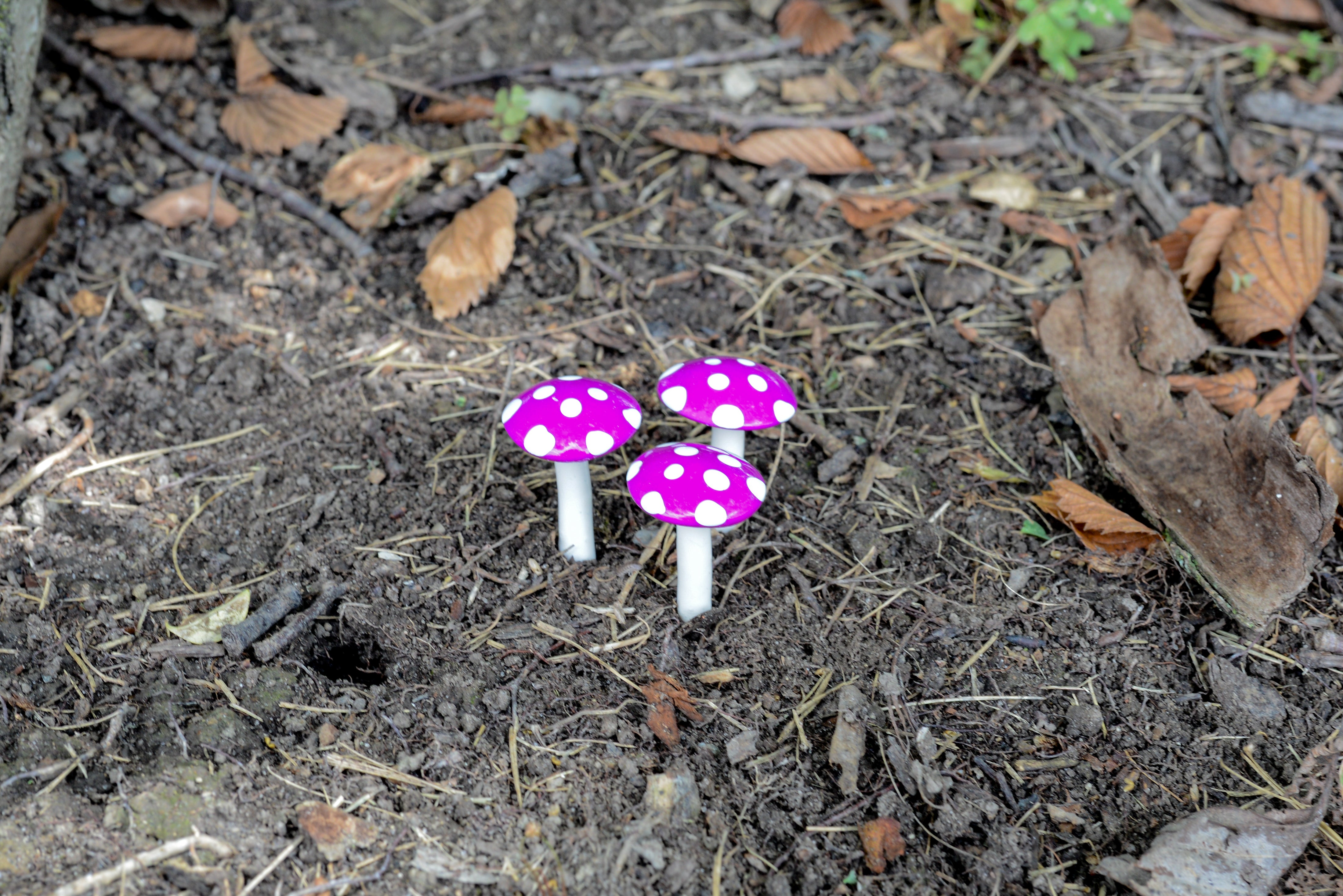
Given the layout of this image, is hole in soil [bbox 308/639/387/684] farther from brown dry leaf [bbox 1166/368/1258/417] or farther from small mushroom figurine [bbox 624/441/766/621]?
brown dry leaf [bbox 1166/368/1258/417]

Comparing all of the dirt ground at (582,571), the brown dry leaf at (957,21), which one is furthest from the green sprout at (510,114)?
the brown dry leaf at (957,21)

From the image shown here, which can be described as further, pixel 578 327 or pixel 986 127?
pixel 986 127

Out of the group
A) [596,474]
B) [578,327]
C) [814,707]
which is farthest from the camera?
[578,327]

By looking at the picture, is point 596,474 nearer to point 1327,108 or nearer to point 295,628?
point 295,628

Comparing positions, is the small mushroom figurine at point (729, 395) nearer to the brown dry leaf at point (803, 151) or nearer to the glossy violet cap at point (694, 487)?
the glossy violet cap at point (694, 487)

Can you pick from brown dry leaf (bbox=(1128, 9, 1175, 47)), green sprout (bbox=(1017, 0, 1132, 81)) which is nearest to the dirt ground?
green sprout (bbox=(1017, 0, 1132, 81))

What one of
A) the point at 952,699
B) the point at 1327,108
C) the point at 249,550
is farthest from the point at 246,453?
the point at 1327,108
